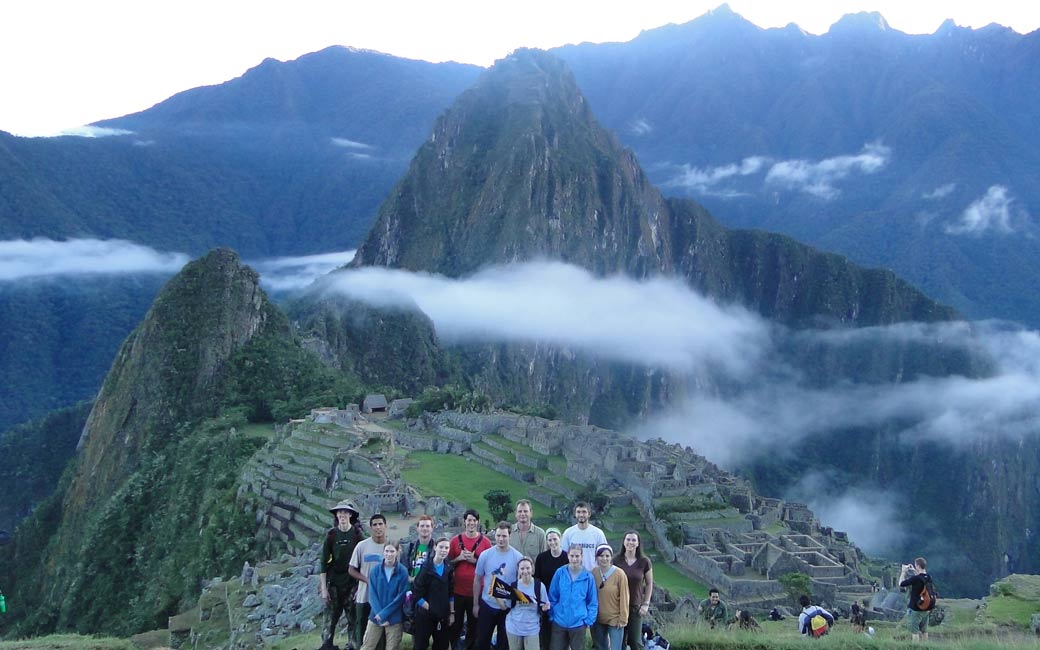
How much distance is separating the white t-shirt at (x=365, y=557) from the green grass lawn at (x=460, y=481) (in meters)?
23.9

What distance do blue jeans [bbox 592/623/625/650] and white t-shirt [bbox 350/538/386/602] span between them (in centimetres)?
280

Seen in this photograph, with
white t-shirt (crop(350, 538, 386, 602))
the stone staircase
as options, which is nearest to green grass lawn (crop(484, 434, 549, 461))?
the stone staircase

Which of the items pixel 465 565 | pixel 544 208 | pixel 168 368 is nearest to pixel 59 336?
pixel 168 368

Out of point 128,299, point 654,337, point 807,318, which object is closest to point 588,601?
point 128,299

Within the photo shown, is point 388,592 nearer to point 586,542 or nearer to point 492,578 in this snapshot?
point 492,578

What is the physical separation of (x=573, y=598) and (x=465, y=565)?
145 cm

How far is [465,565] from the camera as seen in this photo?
11344mm

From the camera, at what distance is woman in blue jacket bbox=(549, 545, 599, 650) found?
1069 cm

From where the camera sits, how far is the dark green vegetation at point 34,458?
70.4 meters

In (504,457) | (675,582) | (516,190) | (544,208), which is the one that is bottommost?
(504,457)

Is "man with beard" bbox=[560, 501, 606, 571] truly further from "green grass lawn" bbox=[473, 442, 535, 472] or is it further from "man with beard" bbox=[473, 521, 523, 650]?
"green grass lawn" bbox=[473, 442, 535, 472]

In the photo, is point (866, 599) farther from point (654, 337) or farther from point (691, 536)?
point (654, 337)

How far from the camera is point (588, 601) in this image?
1078cm

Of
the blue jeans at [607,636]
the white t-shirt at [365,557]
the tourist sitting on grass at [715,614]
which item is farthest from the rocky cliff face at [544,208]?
the blue jeans at [607,636]
